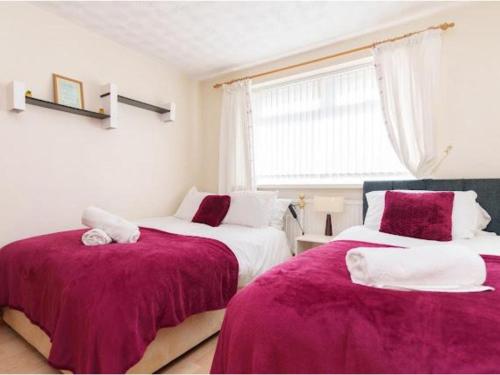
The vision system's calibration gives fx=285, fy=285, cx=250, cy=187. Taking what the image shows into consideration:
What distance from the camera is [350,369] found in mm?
741

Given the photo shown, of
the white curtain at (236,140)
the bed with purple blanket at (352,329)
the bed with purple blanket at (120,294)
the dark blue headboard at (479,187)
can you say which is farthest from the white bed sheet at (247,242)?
the dark blue headboard at (479,187)

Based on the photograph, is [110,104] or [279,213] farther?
[279,213]

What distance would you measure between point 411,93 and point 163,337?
8.81 ft

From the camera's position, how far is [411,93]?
8.23 feet

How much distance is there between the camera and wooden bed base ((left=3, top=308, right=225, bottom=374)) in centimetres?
147

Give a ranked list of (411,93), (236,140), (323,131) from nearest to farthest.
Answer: (411,93) < (323,131) < (236,140)

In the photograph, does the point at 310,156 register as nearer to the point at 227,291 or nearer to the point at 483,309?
the point at 227,291

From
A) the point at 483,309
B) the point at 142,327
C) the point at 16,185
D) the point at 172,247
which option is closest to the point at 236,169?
the point at 172,247

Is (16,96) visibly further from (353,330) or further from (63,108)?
(353,330)

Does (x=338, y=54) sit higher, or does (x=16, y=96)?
(x=338, y=54)

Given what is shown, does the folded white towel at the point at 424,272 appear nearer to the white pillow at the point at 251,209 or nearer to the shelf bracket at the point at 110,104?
the white pillow at the point at 251,209

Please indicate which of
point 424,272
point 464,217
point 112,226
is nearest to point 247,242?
point 112,226

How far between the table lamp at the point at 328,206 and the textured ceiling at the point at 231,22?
5.38 feet

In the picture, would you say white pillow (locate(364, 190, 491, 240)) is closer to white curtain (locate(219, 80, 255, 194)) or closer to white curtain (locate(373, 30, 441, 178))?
white curtain (locate(373, 30, 441, 178))
